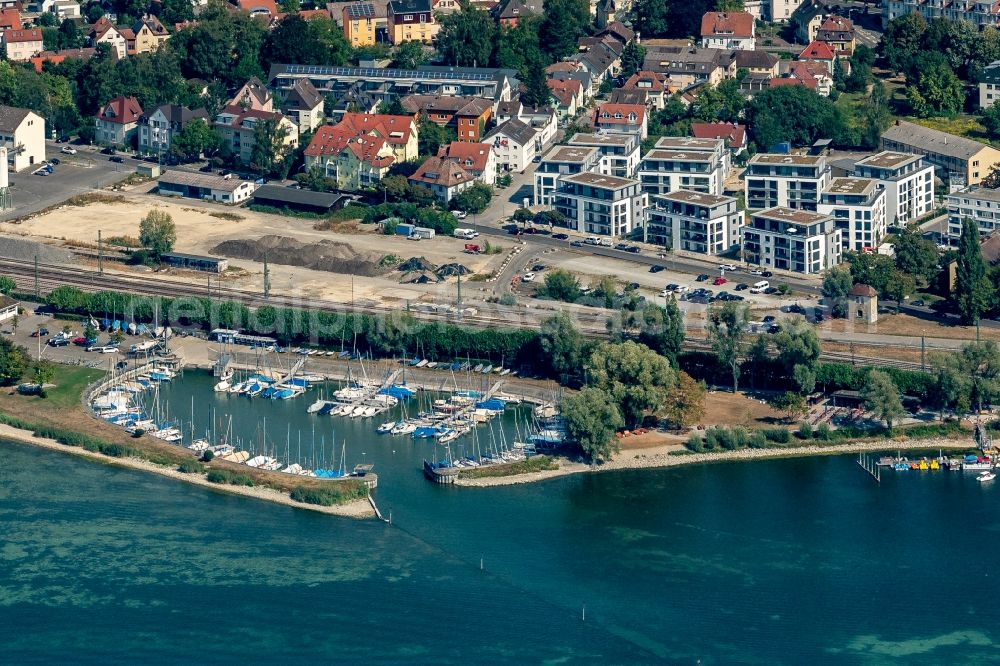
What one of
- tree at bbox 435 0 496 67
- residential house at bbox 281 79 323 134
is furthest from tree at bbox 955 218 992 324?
residential house at bbox 281 79 323 134

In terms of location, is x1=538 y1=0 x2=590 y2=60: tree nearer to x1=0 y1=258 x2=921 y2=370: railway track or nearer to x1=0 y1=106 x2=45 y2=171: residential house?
x1=0 y1=106 x2=45 y2=171: residential house

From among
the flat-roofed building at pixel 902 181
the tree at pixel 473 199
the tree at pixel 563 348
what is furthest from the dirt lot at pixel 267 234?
the flat-roofed building at pixel 902 181

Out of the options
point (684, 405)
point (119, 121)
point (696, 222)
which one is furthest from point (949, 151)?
point (119, 121)

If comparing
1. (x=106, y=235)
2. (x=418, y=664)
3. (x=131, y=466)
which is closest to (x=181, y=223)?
(x=106, y=235)

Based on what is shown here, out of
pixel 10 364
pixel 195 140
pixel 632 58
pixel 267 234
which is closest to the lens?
pixel 10 364

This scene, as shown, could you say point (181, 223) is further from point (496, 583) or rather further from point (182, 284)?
point (496, 583)

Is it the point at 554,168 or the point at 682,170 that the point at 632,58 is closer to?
the point at 554,168
